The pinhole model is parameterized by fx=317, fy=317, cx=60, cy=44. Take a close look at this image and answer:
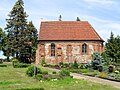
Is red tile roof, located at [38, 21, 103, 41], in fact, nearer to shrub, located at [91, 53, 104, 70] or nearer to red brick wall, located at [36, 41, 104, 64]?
red brick wall, located at [36, 41, 104, 64]

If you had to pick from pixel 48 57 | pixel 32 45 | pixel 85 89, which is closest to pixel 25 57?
pixel 32 45

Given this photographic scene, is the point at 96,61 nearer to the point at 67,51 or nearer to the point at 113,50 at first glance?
the point at 113,50

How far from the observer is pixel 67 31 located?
62.6 meters

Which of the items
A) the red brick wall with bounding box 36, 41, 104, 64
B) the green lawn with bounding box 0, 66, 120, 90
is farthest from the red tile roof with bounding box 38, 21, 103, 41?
the green lawn with bounding box 0, 66, 120, 90

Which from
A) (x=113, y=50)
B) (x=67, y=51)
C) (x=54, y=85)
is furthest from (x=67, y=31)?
(x=54, y=85)

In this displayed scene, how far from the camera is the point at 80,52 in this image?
61.4 meters

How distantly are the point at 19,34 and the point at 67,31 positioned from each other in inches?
436

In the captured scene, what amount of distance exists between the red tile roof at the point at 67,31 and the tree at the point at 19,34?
5690 millimetres

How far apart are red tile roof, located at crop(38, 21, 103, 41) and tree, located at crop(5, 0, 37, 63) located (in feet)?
18.7

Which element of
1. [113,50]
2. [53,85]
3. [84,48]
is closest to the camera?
[53,85]

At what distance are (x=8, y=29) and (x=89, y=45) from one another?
1897cm

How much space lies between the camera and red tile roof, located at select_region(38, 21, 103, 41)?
61.4 metres

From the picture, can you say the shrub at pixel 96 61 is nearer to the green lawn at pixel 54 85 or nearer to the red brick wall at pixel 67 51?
the red brick wall at pixel 67 51

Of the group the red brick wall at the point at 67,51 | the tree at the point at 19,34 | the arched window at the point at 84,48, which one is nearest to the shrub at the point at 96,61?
the red brick wall at the point at 67,51
